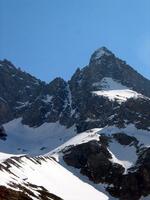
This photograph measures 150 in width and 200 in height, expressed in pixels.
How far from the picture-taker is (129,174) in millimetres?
191625

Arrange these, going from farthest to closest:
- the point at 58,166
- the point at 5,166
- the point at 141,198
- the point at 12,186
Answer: the point at 58,166 → the point at 141,198 → the point at 5,166 → the point at 12,186

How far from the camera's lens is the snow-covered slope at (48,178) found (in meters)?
148

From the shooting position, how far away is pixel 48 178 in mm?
168250

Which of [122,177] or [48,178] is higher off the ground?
[122,177]

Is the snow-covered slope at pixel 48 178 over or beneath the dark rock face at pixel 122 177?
beneath

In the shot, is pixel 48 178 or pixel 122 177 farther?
pixel 122 177

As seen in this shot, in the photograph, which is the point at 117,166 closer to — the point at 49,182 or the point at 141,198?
the point at 141,198

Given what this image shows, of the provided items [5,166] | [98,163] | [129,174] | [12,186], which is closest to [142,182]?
[129,174]

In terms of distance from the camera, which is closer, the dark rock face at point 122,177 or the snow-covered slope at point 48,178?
the snow-covered slope at point 48,178

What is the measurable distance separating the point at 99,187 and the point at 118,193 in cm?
726

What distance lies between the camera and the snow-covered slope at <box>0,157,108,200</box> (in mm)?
147875

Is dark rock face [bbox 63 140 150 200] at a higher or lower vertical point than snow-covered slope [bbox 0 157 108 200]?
higher

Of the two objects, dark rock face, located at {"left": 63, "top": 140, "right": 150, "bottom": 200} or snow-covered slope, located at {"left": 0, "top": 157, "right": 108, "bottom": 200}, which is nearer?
snow-covered slope, located at {"left": 0, "top": 157, "right": 108, "bottom": 200}

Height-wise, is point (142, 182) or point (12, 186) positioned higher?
point (142, 182)
